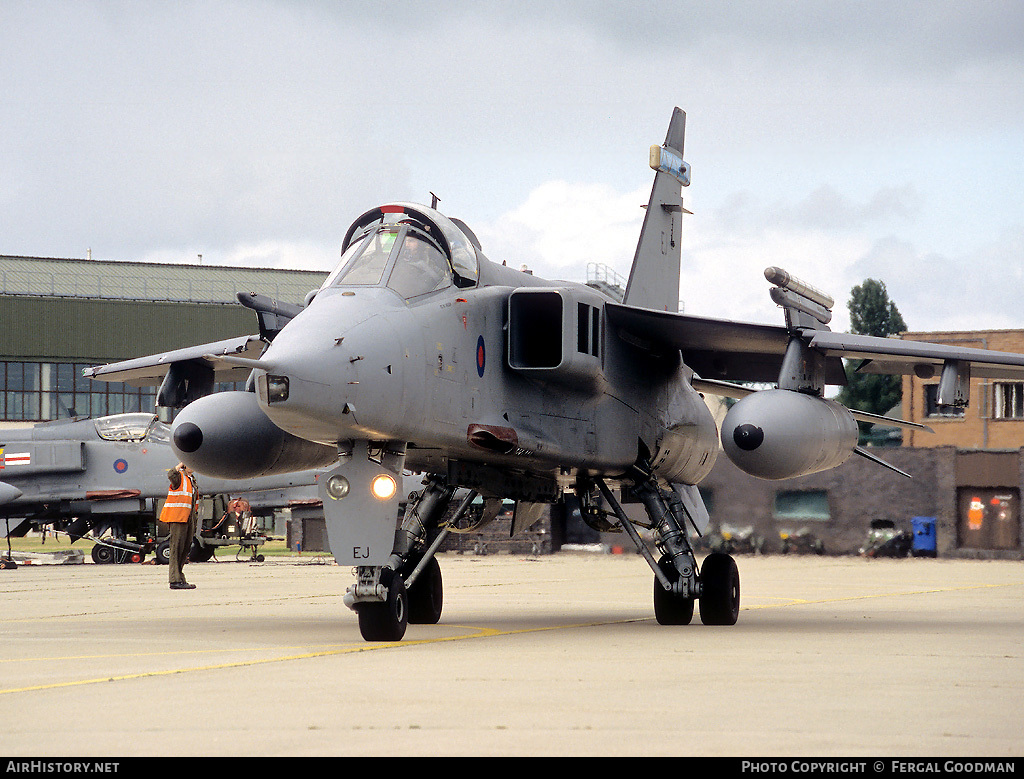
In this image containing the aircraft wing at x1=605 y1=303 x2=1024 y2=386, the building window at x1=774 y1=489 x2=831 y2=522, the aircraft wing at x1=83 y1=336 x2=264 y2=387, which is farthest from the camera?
the building window at x1=774 y1=489 x2=831 y2=522

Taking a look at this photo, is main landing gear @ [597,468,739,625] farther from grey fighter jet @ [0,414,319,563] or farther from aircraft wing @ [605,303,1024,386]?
grey fighter jet @ [0,414,319,563]

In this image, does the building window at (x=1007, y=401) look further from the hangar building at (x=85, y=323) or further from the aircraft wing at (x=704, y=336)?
the aircraft wing at (x=704, y=336)

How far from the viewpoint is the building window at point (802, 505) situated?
32719 millimetres

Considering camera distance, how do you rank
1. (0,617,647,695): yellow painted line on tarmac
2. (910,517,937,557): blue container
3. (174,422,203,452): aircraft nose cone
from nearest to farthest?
(0,617,647,695): yellow painted line on tarmac → (174,422,203,452): aircraft nose cone → (910,517,937,557): blue container

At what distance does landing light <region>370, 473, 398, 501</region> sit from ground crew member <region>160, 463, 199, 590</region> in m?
9.74

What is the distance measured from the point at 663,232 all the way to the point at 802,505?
61.3ft

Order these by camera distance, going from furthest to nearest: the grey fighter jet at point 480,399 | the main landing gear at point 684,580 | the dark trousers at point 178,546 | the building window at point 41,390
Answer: the building window at point 41,390 < the dark trousers at point 178,546 < the main landing gear at point 684,580 < the grey fighter jet at point 480,399

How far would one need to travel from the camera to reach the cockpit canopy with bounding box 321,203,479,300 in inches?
408

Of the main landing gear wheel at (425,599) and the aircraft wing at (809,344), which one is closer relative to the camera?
the aircraft wing at (809,344)

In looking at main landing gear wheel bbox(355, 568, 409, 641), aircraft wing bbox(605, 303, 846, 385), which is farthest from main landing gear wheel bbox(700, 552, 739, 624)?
main landing gear wheel bbox(355, 568, 409, 641)

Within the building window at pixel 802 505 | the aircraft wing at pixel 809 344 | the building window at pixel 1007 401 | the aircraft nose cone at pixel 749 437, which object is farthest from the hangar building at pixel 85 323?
the aircraft nose cone at pixel 749 437

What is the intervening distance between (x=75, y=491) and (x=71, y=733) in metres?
24.6

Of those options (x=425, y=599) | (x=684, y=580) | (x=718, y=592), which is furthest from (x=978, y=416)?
(x=425, y=599)

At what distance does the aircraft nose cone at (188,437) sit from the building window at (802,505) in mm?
23105
